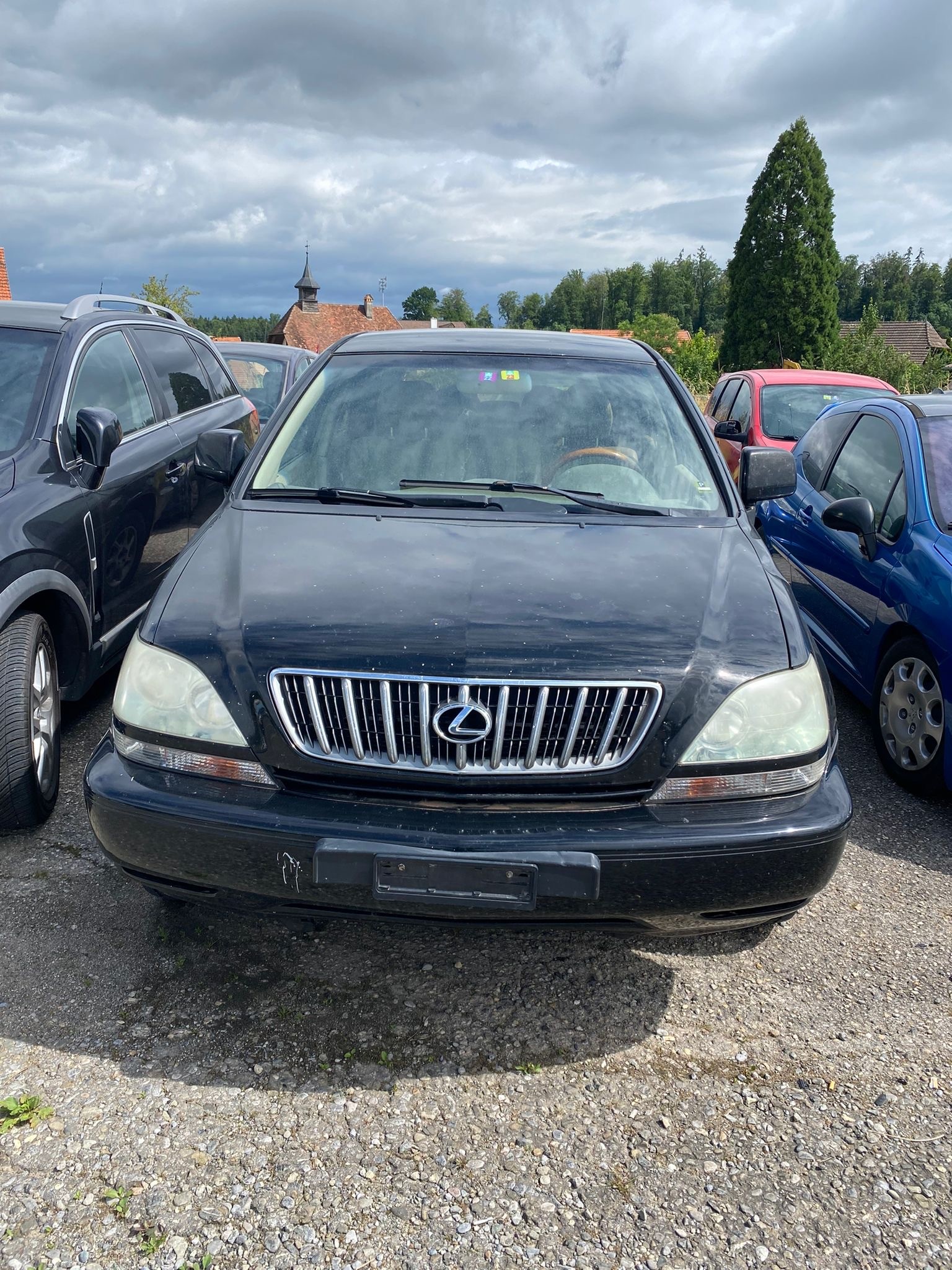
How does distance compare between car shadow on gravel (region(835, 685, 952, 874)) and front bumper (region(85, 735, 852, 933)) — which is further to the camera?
car shadow on gravel (region(835, 685, 952, 874))

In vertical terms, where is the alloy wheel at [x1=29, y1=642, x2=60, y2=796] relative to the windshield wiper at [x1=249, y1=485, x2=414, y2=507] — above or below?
below

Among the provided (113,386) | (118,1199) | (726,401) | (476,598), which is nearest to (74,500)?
(113,386)

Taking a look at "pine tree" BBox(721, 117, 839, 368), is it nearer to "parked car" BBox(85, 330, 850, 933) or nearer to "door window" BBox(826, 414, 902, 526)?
"door window" BBox(826, 414, 902, 526)

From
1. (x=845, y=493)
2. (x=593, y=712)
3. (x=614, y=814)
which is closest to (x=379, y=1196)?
(x=614, y=814)

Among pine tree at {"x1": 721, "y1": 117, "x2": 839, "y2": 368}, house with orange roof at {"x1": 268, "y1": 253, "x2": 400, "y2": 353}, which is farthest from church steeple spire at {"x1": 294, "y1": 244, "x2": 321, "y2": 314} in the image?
pine tree at {"x1": 721, "y1": 117, "x2": 839, "y2": 368}

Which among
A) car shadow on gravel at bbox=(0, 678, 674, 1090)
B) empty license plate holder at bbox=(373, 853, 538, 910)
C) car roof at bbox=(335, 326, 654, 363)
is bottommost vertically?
car shadow on gravel at bbox=(0, 678, 674, 1090)

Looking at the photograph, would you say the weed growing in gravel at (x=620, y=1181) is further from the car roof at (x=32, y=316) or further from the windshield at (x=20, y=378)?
the car roof at (x=32, y=316)

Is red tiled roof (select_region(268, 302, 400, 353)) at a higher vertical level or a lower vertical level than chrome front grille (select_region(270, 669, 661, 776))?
lower

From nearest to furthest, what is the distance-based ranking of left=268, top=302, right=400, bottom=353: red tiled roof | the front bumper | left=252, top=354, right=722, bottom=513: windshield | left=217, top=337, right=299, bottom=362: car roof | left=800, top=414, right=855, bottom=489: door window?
the front bumper, left=252, top=354, right=722, bottom=513: windshield, left=800, top=414, right=855, bottom=489: door window, left=217, top=337, right=299, bottom=362: car roof, left=268, top=302, right=400, bottom=353: red tiled roof

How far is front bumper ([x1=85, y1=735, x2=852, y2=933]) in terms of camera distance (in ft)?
7.47

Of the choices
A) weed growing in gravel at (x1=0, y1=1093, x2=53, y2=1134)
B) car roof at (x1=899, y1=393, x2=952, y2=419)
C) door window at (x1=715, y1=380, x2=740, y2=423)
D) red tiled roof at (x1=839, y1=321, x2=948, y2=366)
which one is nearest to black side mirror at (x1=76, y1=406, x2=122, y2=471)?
weed growing in gravel at (x1=0, y1=1093, x2=53, y2=1134)

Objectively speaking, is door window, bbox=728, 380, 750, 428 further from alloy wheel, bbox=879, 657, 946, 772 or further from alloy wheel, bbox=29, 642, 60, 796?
alloy wheel, bbox=29, 642, 60, 796

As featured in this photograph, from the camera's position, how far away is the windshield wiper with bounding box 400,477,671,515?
10.7 feet

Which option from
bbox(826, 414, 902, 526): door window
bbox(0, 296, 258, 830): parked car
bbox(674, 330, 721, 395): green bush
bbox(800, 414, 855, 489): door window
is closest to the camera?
bbox(0, 296, 258, 830): parked car
